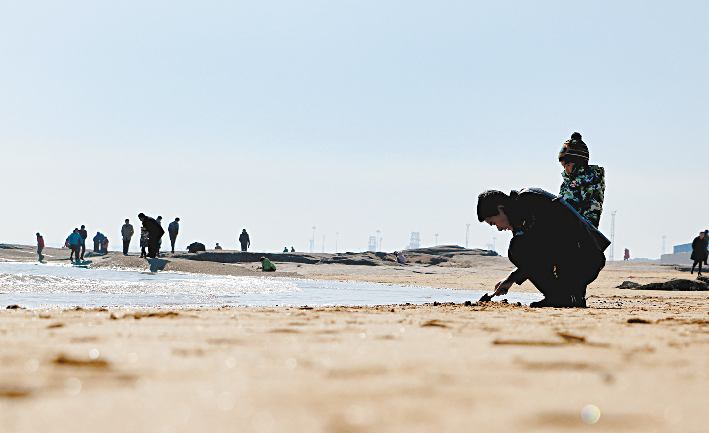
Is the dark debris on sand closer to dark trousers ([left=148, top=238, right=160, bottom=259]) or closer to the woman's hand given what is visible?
the woman's hand

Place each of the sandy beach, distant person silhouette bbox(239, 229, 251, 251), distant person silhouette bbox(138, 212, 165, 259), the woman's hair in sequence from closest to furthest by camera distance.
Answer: the sandy beach, the woman's hair, distant person silhouette bbox(138, 212, 165, 259), distant person silhouette bbox(239, 229, 251, 251)

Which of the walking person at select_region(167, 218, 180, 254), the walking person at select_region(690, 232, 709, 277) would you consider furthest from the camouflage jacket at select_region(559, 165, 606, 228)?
the walking person at select_region(167, 218, 180, 254)

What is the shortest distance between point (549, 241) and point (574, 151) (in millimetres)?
856

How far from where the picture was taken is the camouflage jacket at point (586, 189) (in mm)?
6910

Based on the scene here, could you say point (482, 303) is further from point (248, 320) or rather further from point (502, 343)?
point (502, 343)

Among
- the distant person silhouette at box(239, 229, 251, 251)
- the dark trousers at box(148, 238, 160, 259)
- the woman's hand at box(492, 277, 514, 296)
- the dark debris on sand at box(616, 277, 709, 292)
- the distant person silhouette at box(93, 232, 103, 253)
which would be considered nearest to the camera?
the woman's hand at box(492, 277, 514, 296)

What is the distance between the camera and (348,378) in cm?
224

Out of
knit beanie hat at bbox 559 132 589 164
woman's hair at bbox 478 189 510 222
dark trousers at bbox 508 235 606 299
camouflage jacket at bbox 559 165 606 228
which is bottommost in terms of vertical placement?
dark trousers at bbox 508 235 606 299

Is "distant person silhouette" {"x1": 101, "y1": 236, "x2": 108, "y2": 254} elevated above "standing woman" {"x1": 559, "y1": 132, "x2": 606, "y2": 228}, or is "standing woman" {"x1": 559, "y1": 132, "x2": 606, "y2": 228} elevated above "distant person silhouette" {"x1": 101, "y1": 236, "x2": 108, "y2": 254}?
"standing woman" {"x1": 559, "y1": 132, "x2": 606, "y2": 228}

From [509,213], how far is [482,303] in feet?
3.47

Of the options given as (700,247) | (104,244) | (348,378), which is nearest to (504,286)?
(348,378)

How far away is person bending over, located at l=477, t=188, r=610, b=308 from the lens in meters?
6.73

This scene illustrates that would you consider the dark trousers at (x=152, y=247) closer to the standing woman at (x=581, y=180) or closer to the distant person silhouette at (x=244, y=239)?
the distant person silhouette at (x=244, y=239)

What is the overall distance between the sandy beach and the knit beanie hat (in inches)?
120
